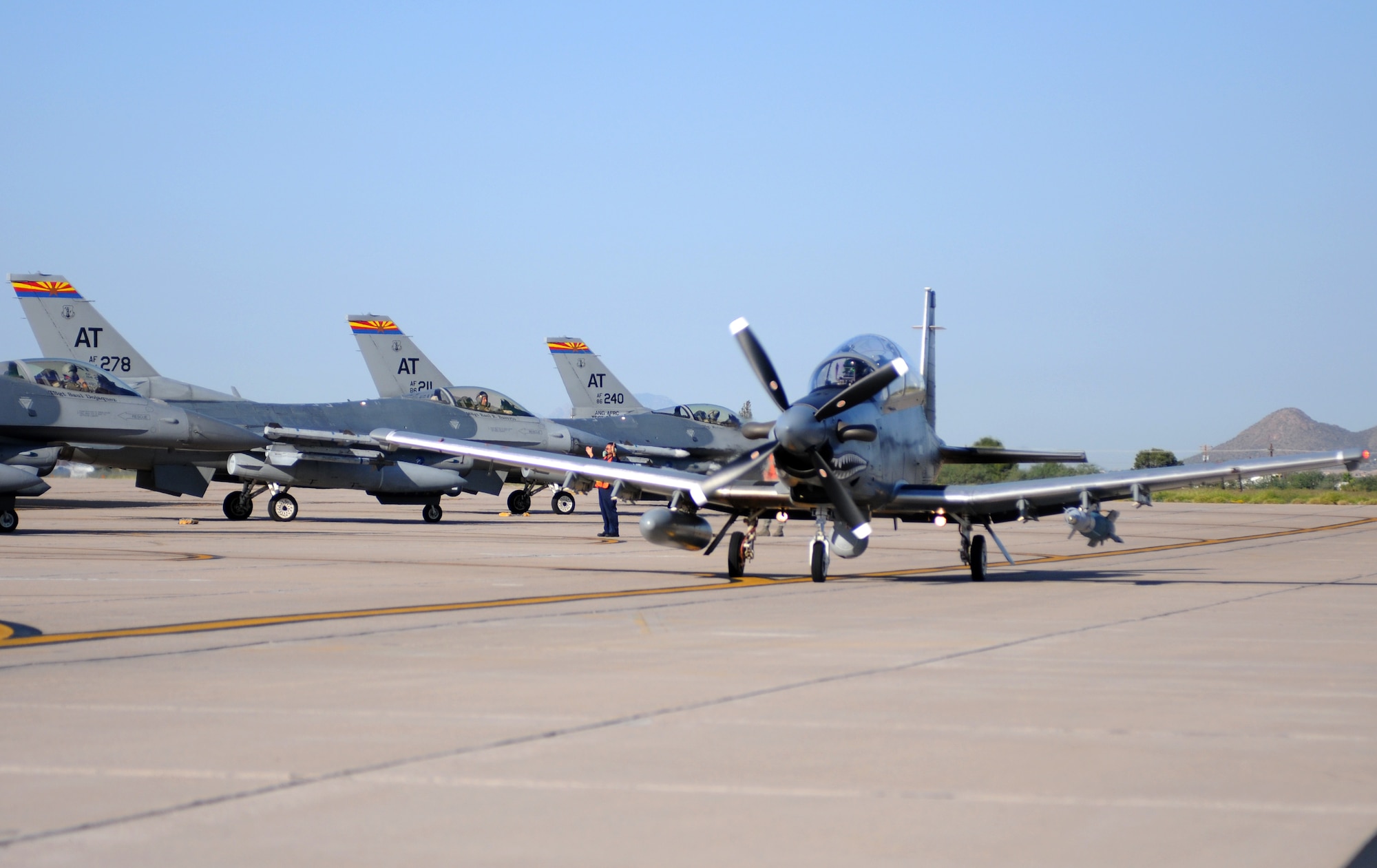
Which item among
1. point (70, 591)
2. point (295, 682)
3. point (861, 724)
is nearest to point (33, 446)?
point (70, 591)

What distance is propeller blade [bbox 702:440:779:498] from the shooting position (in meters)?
A: 15.8

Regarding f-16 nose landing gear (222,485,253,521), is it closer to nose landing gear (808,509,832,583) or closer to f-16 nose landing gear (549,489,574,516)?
f-16 nose landing gear (549,489,574,516)

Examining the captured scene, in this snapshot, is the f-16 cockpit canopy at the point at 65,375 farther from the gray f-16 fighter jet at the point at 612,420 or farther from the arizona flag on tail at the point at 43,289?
the gray f-16 fighter jet at the point at 612,420

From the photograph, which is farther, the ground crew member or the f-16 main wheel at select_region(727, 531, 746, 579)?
the ground crew member

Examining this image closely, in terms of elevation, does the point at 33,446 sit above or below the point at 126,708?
above

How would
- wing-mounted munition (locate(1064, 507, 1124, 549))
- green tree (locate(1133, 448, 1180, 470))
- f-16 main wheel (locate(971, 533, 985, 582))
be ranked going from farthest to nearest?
1. green tree (locate(1133, 448, 1180, 470))
2. f-16 main wheel (locate(971, 533, 985, 582))
3. wing-mounted munition (locate(1064, 507, 1124, 549))

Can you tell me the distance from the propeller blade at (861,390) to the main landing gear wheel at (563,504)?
26.8 metres

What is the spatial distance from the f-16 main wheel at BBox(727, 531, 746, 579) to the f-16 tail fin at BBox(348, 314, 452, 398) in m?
28.7

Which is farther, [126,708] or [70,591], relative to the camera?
[70,591]

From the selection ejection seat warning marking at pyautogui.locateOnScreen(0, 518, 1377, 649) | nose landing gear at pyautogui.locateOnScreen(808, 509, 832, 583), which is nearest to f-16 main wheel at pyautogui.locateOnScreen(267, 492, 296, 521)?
ejection seat warning marking at pyautogui.locateOnScreen(0, 518, 1377, 649)

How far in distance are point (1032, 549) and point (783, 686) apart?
19.6 metres

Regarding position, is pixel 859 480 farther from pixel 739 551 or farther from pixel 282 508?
pixel 282 508

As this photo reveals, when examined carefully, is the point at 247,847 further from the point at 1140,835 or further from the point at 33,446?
the point at 33,446

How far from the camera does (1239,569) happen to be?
64.6ft
